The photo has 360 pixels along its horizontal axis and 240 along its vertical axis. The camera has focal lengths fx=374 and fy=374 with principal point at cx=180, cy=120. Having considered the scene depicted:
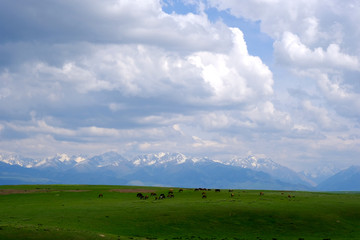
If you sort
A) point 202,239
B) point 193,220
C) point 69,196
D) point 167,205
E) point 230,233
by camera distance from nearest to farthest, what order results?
point 202,239
point 230,233
point 193,220
point 167,205
point 69,196

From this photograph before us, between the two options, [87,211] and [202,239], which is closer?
[202,239]

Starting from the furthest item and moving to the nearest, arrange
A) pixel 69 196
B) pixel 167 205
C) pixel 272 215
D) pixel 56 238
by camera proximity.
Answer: pixel 69 196, pixel 167 205, pixel 272 215, pixel 56 238

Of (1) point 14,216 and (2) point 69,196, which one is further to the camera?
(2) point 69,196

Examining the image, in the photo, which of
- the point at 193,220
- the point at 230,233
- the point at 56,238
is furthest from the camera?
the point at 193,220

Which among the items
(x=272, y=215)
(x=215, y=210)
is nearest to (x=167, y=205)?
(x=215, y=210)

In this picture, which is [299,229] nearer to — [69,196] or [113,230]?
[113,230]

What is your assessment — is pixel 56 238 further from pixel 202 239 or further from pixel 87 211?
pixel 87 211

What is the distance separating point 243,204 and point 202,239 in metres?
33.4

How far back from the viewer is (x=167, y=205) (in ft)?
300

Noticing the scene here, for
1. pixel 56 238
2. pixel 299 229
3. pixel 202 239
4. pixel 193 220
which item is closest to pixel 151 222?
pixel 193 220

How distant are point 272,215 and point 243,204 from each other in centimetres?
1219

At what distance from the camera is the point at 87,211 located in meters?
83.3

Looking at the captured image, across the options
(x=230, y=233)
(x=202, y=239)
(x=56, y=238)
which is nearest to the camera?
(x=56, y=238)

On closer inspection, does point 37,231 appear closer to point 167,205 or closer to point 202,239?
point 202,239
